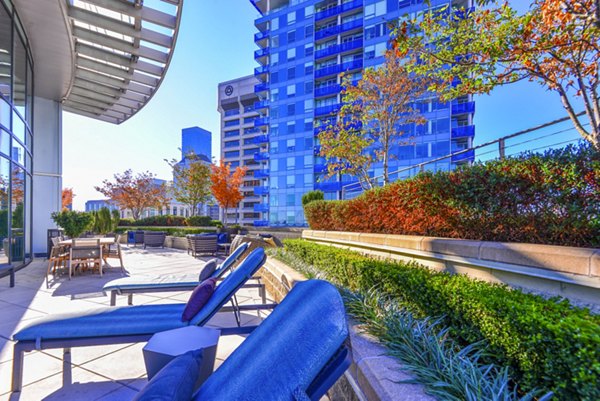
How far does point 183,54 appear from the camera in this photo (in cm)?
988

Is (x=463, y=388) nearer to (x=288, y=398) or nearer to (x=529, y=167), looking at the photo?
(x=288, y=398)

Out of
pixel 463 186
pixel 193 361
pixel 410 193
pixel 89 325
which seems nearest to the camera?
pixel 193 361

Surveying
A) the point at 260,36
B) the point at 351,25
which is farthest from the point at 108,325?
the point at 260,36

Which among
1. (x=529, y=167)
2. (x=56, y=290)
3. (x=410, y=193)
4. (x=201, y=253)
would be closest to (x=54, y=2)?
(x=56, y=290)

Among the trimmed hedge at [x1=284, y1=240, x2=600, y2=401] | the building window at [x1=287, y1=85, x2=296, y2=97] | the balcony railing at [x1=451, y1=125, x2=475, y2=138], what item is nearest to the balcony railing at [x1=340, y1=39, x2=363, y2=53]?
the building window at [x1=287, y1=85, x2=296, y2=97]

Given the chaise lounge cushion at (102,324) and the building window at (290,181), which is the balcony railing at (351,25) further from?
the chaise lounge cushion at (102,324)

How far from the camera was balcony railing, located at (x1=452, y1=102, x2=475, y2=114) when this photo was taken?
26.1m

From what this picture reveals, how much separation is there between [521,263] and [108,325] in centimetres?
353

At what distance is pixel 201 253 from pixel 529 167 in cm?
1001

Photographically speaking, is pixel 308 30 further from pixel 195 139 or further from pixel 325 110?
pixel 195 139

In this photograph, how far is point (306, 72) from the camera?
3472 centimetres

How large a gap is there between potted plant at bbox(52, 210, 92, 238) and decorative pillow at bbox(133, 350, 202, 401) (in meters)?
9.24

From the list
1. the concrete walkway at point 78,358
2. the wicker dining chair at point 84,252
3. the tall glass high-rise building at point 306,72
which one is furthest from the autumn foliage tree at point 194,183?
the concrete walkway at point 78,358

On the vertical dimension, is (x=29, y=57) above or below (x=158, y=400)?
above
